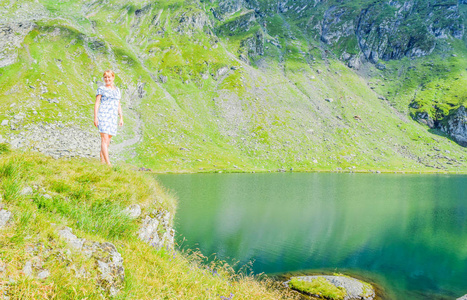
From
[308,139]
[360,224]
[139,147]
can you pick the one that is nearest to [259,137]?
[308,139]

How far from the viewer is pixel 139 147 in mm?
91500

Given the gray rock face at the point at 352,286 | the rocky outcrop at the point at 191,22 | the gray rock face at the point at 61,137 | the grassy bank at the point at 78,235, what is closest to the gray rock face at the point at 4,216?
the grassy bank at the point at 78,235

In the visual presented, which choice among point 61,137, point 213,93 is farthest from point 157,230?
point 213,93

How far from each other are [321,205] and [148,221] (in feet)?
134

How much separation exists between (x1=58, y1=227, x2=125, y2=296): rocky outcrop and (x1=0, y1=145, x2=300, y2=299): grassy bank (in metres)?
0.11

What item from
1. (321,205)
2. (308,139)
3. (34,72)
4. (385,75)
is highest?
(385,75)

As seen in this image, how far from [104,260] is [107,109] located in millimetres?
9272

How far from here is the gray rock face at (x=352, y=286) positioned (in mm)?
17914

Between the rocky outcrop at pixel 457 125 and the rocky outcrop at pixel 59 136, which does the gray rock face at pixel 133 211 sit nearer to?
the rocky outcrop at pixel 59 136

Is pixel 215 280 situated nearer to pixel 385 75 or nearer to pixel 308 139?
pixel 308 139

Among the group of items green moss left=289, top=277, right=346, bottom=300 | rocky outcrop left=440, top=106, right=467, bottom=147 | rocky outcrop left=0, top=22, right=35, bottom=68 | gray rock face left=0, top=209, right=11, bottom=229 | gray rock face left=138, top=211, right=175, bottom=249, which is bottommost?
green moss left=289, top=277, right=346, bottom=300

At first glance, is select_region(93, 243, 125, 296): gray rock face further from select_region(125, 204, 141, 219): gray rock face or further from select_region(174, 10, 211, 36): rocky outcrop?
select_region(174, 10, 211, 36): rocky outcrop

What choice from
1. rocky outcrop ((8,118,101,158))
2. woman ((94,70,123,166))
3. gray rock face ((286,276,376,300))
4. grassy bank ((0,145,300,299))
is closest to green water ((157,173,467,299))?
gray rock face ((286,276,376,300))

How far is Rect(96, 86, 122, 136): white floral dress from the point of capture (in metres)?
12.4
